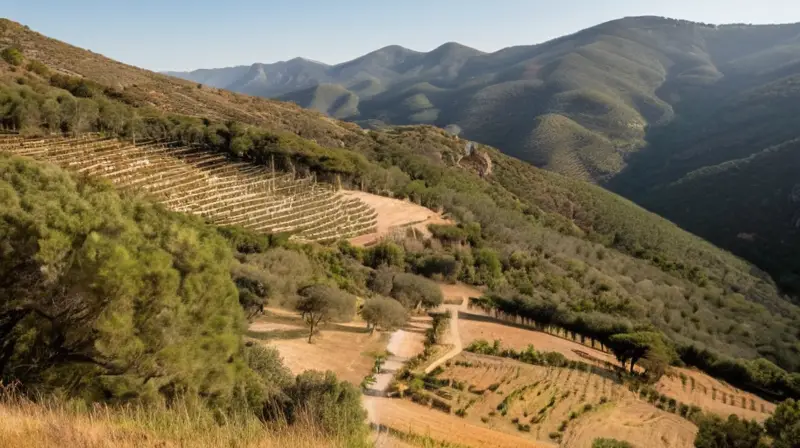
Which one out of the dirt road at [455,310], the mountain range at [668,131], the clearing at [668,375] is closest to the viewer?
the clearing at [668,375]

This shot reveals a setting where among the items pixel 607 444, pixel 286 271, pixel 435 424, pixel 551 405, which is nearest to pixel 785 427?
pixel 607 444

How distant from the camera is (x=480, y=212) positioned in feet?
128

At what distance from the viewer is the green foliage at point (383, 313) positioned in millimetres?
17031

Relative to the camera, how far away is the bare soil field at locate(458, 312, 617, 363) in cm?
1884

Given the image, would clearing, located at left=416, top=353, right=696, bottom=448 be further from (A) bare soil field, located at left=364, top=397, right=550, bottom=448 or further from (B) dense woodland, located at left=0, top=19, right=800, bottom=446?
(B) dense woodland, located at left=0, top=19, right=800, bottom=446

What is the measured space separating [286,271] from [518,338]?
9289 millimetres

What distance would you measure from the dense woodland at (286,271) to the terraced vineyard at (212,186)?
2169 millimetres

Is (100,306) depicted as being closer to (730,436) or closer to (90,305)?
(90,305)

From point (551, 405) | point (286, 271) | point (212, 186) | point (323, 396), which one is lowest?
point (551, 405)

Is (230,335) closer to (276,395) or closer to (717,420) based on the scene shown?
(276,395)

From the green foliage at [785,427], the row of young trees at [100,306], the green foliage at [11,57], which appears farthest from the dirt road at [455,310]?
the green foliage at [11,57]

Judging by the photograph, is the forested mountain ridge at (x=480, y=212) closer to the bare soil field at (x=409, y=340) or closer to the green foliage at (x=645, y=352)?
the green foliage at (x=645, y=352)

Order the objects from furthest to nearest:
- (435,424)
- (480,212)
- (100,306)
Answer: (480,212)
(435,424)
(100,306)

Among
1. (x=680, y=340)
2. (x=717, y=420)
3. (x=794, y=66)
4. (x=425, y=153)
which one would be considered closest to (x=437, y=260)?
(x=680, y=340)
